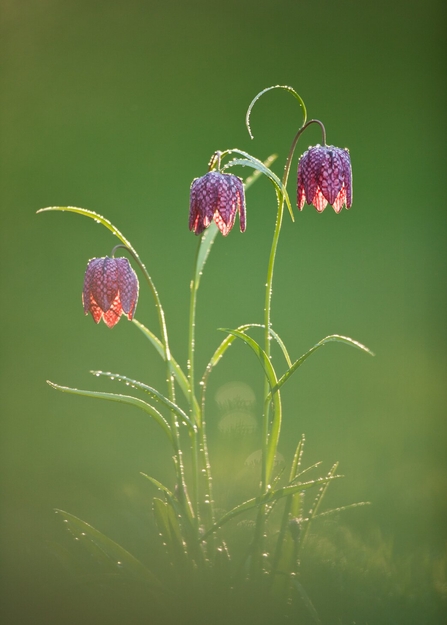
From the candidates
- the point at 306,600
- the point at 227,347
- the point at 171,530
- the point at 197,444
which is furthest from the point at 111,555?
the point at 227,347

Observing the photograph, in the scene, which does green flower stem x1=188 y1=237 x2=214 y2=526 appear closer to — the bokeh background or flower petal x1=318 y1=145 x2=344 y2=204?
the bokeh background

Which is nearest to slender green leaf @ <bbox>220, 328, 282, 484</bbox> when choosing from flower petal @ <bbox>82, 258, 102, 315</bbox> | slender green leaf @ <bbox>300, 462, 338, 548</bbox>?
slender green leaf @ <bbox>300, 462, 338, 548</bbox>

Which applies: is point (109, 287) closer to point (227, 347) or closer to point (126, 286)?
point (126, 286)

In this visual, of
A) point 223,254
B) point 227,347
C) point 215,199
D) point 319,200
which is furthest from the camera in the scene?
point 223,254

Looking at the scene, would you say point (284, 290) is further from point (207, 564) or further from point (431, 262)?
point (207, 564)

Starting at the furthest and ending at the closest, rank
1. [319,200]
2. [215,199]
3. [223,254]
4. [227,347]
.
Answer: [223,254], [227,347], [319,200], [215,199]

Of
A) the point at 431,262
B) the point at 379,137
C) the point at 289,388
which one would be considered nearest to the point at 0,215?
the point at 289,388

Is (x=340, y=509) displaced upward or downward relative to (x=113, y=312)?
downward
